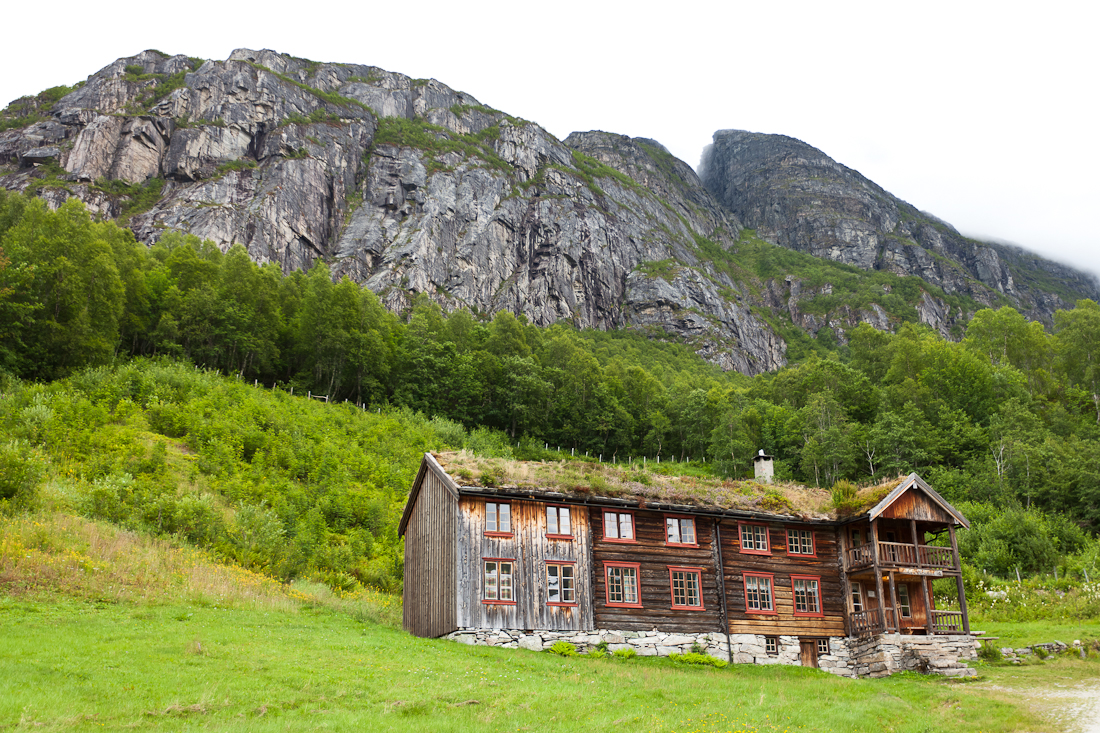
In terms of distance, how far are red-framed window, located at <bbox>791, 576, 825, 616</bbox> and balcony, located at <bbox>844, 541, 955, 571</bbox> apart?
1.92 m

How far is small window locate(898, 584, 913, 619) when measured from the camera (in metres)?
36.3

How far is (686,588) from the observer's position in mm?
32625

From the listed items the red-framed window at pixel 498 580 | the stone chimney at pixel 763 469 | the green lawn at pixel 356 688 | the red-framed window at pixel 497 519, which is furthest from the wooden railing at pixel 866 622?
the red-framed window at pixel 497 519

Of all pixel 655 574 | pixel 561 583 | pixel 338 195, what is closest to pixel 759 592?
pixel 655 574

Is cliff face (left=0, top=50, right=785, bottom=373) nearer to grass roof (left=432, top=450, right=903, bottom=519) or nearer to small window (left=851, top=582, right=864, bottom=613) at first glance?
grass roof (left=432, top=450, right=903, bottom=519)

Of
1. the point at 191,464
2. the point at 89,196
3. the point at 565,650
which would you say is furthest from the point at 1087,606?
the point at 89,196

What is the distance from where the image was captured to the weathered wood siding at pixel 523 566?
28984 mm

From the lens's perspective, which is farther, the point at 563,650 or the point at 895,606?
the point at 895,606

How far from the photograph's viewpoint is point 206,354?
68562 millimetres

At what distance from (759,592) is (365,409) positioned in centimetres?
4861

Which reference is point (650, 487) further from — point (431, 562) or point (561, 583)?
point (431, 562)

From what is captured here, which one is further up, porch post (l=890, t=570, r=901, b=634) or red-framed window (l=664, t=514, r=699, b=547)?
red-framed window (l=664, t=514, r=699, b=547)

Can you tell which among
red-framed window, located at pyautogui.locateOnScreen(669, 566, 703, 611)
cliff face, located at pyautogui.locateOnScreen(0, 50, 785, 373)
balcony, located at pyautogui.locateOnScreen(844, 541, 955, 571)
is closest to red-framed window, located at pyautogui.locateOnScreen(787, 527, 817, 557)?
balcony, located at pyautogui.locateOnScreen(844, 541, 955, 571)

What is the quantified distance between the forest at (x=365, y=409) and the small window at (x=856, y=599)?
768 inches
